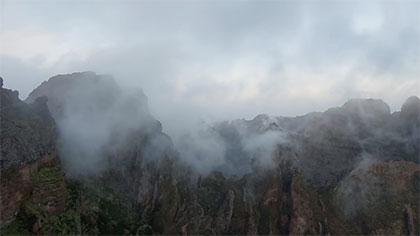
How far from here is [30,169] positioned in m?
180

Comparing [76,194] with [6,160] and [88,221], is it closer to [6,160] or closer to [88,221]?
[88,221]

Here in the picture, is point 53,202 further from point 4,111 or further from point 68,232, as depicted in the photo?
point 4,111

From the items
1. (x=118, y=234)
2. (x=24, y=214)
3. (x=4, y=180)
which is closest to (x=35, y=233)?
(x=24, y=214)

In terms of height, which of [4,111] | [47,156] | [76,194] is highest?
[4,111]

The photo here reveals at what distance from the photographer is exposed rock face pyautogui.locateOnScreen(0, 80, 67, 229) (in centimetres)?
17275

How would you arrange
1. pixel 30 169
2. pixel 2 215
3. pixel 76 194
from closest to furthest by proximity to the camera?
1. pixel 2 215
2. pixel 30 169
3. pixel 76 194

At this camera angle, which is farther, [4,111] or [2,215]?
[4,111]

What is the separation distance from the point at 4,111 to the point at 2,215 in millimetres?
39208

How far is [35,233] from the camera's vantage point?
170m

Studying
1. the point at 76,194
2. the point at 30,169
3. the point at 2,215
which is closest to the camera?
the point at 2,215

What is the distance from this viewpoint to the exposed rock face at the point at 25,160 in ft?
567

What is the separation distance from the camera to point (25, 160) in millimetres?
178625

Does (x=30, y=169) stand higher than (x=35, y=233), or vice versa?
(x=30, y=169)

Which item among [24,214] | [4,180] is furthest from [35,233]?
[4,180]
